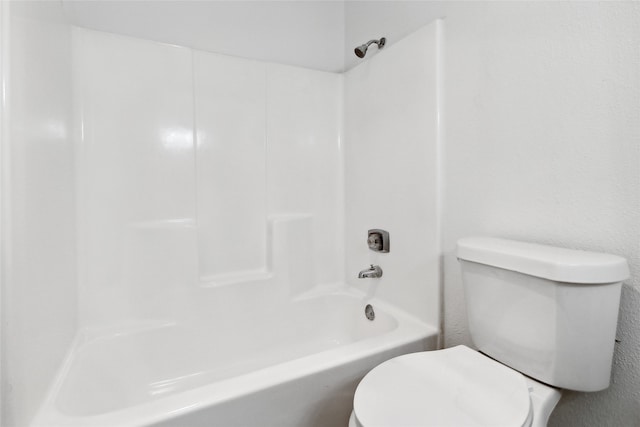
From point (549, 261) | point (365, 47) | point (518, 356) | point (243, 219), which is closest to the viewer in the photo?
point (549, 261)

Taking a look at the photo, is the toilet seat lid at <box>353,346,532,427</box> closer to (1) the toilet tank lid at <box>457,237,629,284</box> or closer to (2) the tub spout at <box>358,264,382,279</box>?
(1) the toilet tank lid at <box>457,237,629,284</box>

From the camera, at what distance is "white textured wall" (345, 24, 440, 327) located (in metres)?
1.30

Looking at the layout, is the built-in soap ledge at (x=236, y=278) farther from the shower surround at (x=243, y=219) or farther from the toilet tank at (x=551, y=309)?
the toilet tank at (x=551, y=309)

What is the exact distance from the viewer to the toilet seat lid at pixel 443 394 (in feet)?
2.33

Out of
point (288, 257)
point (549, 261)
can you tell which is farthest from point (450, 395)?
point (288, 257)

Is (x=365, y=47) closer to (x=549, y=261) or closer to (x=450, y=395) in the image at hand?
(x=549, y=261)

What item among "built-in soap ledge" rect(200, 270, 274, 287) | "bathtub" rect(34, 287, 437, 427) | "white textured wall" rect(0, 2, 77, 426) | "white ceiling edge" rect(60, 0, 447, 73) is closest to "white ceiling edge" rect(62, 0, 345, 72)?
"white ceiling edge" rect(60, 0, 447, 73)

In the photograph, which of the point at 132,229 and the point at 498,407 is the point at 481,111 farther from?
the point at 132,229

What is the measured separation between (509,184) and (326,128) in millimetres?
1051

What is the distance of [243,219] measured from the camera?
167 cm

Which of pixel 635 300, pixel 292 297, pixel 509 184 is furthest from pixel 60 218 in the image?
pixel 635 300

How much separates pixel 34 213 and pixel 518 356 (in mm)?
1339

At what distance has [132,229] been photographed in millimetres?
1437

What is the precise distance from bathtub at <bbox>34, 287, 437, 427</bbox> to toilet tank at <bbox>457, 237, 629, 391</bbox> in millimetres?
385
